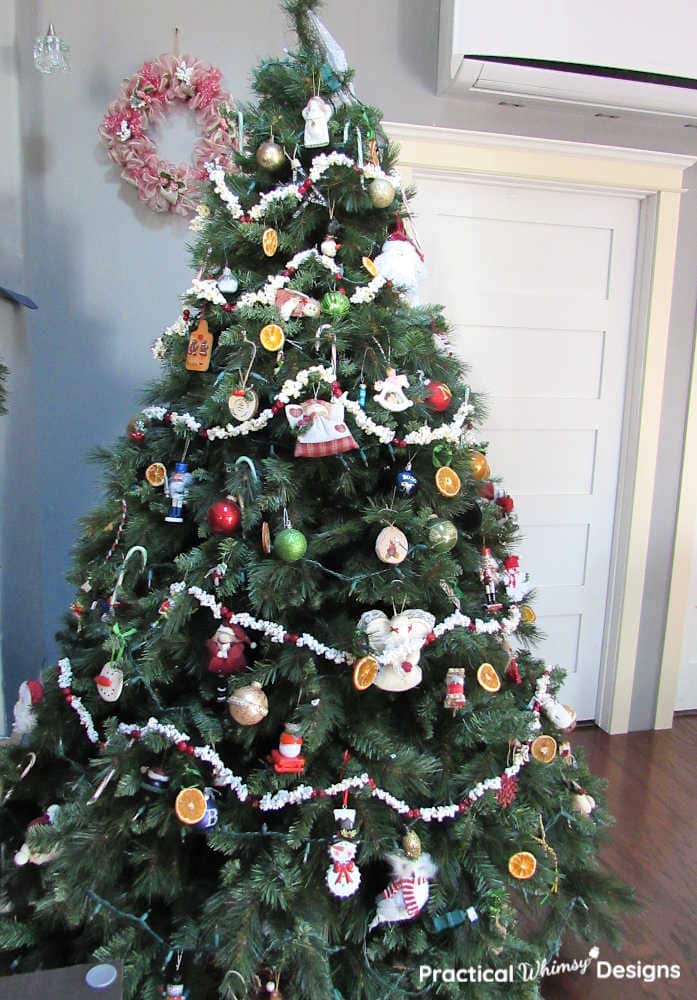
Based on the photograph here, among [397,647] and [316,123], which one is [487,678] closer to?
[397,647]

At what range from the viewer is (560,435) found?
2.34m

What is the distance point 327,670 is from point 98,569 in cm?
48

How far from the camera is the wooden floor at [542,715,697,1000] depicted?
4.64 feet

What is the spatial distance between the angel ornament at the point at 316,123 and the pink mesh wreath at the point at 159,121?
720 mm

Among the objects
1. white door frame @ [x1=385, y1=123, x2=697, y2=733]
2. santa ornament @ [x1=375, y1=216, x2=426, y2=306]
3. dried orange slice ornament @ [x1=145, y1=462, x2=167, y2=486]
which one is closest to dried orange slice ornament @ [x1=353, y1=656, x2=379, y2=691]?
dried orange slice ornament @ [x1=145, y1=462, x2=167, y2=486]

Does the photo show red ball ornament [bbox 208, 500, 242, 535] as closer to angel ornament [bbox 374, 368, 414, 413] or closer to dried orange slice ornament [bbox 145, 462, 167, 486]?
dried orange slice ornament [bbox 145, 462, 167, 486]

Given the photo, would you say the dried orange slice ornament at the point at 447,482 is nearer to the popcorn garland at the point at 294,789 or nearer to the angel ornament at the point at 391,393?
the angel ornament at the point at 391,393

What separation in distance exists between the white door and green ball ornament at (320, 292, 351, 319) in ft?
3.62

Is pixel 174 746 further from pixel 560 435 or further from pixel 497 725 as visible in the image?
pixel 560 435

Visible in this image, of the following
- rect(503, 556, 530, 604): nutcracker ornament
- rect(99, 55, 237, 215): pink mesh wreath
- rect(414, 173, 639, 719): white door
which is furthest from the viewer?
rect(414, 173, 639, 719): white door

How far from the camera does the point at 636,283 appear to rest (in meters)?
2.28

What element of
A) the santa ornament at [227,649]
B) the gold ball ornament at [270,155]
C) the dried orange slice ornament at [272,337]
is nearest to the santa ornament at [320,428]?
the dried orange slice ornament at [272,337]

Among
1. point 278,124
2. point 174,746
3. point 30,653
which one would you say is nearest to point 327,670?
point 174,746

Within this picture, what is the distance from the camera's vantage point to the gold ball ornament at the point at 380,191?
1.14 meters
